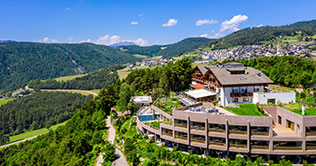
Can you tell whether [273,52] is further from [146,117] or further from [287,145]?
[287,145]

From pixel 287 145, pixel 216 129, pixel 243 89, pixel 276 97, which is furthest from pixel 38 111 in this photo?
pixel 287 145

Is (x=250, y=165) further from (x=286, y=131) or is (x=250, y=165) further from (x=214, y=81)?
(x=214, y=81)

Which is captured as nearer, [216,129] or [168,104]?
[216,129]

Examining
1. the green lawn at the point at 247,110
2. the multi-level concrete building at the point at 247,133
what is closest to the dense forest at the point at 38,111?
the multi-level concrete building at the point at 247,133

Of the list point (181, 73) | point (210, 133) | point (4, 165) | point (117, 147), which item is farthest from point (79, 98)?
point (210, 133)

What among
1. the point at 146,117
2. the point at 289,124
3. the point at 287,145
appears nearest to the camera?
the point at 287,145

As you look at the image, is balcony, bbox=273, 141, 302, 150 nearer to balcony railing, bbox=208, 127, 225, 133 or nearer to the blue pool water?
balcony railing, bbox=208, 127, 225, 133

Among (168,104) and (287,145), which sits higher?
(168,104)
